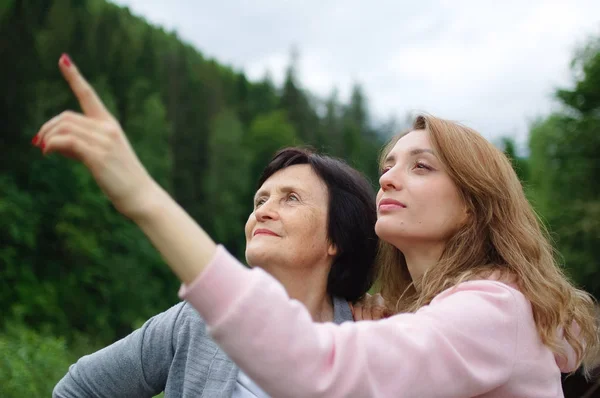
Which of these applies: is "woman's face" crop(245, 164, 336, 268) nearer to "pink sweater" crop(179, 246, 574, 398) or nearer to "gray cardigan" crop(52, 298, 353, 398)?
"gray cardigan" crop(52, 298, 353, 398)

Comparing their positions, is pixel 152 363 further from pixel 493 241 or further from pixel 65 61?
pixel 65 61

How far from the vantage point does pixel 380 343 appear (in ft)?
5.46

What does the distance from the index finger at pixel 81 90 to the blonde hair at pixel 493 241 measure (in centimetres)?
112

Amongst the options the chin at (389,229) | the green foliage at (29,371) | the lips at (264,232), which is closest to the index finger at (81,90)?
the chin at (389,229)

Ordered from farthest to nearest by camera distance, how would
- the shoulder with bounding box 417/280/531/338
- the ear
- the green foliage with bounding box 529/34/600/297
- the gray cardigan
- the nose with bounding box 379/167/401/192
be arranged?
the green foliage with bounding box 529/34/600/297
the ear
the gray cardigan
the nose with bounding box 379/167/401/192
the shoulder with bounding box 417/280/531/338

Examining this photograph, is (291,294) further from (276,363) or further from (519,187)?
(276,363)

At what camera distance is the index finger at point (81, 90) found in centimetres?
145

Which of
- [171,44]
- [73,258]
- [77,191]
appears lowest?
[73,258]

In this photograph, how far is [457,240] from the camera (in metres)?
2.34

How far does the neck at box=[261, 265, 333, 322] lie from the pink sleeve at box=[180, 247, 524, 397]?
3.51 ft

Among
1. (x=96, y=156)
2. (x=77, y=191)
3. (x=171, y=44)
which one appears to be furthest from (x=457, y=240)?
(x=171, y=44)

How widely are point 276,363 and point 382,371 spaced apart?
26 centimetres

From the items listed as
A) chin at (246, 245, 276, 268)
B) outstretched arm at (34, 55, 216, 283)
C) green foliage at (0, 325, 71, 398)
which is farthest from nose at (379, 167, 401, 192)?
green foliage at (0, 325, 71, 398)

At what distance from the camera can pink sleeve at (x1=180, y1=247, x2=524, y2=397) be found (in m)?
1.50
